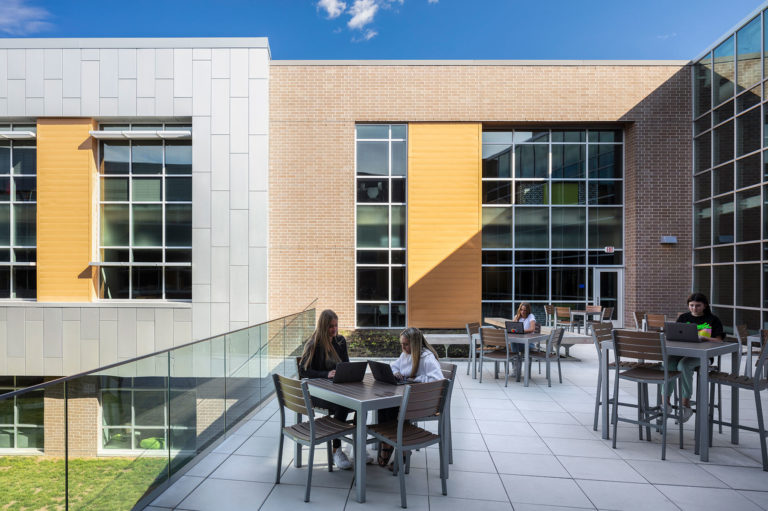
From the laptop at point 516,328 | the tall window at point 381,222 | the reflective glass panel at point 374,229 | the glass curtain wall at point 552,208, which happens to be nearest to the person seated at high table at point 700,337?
the laptop at point 516,328

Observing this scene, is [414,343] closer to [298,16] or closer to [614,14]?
[614,14]

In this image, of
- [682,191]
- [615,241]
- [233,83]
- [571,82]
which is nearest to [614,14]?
[571,82]

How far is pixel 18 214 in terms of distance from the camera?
42.3ft

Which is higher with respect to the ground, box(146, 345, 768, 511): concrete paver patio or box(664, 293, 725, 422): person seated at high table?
box(664, 293, 725, 422): person seated at high table

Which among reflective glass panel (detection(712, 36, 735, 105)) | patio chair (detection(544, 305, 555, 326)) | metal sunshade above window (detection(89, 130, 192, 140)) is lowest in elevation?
patio chair (detection(544, 305, 555, 326))

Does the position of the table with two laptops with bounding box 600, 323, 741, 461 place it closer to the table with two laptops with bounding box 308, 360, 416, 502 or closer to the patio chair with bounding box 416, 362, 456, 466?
the patio chair with bounding box 416, 362, 456, 466

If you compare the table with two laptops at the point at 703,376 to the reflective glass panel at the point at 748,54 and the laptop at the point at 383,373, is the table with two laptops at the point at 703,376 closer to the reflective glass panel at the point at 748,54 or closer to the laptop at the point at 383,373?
the laptop at the point at 383,373

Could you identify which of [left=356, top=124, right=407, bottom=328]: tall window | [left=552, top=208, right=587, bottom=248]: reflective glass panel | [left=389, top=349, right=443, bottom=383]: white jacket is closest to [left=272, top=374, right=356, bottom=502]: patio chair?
[left=389, top=349, right=443, bottom=383]: white jacket

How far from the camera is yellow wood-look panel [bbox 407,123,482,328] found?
13148 mm

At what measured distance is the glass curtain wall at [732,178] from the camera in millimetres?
10891

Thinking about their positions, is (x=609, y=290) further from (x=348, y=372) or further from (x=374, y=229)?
(x=348, y=372)

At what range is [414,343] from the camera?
4.32m

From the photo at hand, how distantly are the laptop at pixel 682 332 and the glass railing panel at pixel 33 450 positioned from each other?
232 inches

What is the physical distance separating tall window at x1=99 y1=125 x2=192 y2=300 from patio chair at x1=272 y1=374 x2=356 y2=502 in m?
10.3
